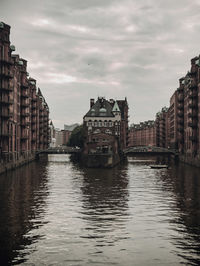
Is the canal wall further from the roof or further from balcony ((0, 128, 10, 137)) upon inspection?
the roof

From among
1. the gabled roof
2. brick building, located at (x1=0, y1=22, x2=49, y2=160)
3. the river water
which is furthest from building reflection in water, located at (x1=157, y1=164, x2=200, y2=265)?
the gabled roof

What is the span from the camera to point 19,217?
34.5 m

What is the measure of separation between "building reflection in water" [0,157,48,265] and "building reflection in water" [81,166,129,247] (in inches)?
153

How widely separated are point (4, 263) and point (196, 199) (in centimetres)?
2812

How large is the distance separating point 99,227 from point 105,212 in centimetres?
647

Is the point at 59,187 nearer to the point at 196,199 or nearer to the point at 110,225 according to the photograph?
the point at 196,199

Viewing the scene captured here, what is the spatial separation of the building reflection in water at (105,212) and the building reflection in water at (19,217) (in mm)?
3880

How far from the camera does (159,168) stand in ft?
339

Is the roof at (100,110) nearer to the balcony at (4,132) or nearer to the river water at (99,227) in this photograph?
the balcony at (4,132)

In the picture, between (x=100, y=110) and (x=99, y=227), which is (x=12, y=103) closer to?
(x=99, y=227)

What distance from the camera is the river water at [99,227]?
23.5 meters

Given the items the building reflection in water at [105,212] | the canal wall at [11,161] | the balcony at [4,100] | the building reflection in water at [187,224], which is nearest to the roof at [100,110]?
the canal wall at [11,161]

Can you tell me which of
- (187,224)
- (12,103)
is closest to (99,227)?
(187,224)

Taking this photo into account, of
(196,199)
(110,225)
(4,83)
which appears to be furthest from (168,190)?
(4,83)
